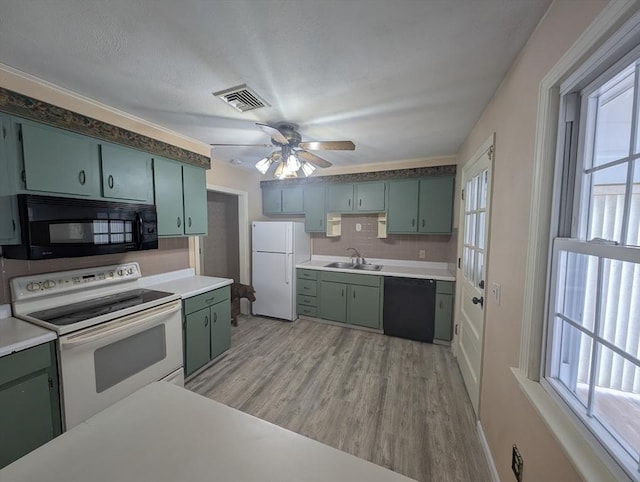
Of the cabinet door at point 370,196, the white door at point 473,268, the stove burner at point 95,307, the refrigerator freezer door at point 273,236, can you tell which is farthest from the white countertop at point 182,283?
the white door at point 473,268

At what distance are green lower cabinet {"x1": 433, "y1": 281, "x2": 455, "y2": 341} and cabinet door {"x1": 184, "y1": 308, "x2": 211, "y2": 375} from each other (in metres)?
2.68

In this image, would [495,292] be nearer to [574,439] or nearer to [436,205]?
[574,439]

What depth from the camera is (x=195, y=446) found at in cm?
66

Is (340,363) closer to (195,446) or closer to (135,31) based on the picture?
(195,446)

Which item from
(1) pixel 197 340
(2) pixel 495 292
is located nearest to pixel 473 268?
(2) pixel 495 292

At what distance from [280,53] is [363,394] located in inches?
103

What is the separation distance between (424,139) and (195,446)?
2917 mm

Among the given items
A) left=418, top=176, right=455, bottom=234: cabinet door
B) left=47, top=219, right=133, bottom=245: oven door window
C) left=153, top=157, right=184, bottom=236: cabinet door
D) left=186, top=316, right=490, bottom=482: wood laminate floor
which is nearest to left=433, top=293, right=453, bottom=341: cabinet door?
left=186, top=316, right=490, bottom=482: wood laminate floor

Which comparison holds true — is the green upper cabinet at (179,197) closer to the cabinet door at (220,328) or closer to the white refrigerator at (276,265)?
the cabinet door at (220,328)

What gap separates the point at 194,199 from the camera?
2.68 meters

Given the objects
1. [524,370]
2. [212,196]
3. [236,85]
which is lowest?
[524,370]

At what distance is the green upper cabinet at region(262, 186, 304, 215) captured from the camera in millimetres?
4074

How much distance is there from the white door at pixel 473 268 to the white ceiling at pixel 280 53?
0.52 meters

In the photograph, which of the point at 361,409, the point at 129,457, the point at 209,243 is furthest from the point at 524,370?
the point at 209,243
